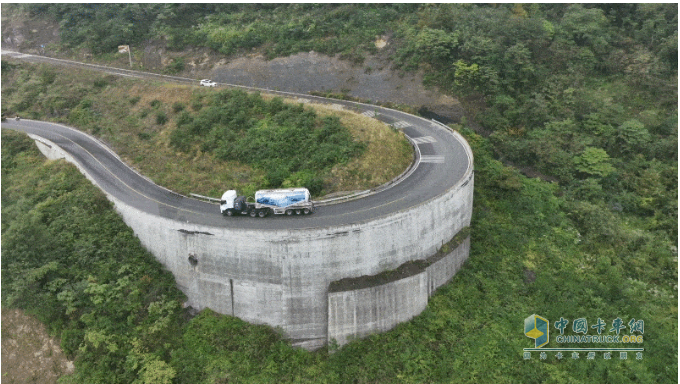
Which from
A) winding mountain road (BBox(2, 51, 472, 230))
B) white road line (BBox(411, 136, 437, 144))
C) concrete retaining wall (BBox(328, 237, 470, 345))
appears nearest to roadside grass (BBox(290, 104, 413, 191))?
winding mountain road (BBox(2, 51, 472, 230))

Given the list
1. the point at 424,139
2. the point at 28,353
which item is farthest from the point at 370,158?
the point at 28,353

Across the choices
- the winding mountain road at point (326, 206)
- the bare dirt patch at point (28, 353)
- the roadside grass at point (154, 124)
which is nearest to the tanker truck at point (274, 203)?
the winding mountain road at point (326, 206)

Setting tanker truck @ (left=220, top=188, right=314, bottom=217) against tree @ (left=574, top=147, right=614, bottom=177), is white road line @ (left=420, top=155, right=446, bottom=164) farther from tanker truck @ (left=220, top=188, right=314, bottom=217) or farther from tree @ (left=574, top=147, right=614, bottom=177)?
tree @ (left=574, top=147, right=614, bottom=177)

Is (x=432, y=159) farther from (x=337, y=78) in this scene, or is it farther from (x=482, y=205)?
(x=337, y=78)

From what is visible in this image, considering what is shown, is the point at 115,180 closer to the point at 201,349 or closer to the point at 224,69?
the point at 201,349

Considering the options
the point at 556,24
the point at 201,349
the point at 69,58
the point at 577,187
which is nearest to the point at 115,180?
the point at 201,349

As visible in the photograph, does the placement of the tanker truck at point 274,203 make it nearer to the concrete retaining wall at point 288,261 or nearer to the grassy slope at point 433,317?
the concrete retaining wall at point 288,261
